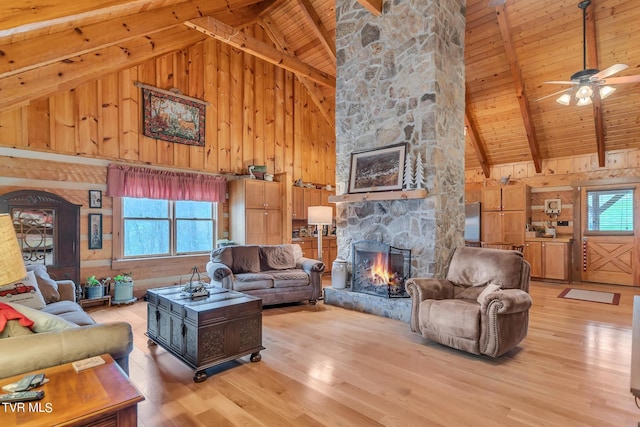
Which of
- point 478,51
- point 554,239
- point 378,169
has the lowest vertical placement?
point 554,239

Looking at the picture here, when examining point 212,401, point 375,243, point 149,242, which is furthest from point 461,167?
point 149,242

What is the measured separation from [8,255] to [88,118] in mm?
4654

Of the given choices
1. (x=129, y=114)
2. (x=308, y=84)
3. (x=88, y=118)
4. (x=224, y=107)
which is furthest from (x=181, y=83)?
(x=308, y=84)

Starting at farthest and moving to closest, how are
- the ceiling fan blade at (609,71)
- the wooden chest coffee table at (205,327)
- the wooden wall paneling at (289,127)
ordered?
the wooden wall paneling at (289,127) → the ceiling fan blade at (609,71) → the wooden chest coffee table at (205,327)

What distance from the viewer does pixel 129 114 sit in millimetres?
5523

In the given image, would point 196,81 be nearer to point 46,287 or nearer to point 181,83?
point 181,83

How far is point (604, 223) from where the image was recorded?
6.86m

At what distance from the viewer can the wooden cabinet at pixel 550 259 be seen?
6.79 m

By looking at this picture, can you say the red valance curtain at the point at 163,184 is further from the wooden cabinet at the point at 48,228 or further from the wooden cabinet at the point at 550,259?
the wooden cabinet at the point at 550,259

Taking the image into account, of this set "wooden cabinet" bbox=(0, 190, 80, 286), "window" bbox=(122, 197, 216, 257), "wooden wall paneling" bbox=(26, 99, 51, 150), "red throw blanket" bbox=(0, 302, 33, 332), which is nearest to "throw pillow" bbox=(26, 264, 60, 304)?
"wooden cabinet" bbox=(0, 190, 80, 286)

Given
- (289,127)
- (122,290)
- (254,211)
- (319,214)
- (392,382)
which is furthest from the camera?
(289,127)

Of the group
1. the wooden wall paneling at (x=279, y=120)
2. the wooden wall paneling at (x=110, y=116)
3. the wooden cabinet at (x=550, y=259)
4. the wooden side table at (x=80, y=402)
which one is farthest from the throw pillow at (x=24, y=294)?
the wooden cabinet at (x=550, y=259)

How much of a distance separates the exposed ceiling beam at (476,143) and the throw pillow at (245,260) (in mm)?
5405

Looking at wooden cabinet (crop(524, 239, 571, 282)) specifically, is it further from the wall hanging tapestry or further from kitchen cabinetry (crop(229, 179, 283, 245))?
the wall hanging tapestry
